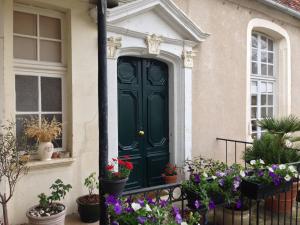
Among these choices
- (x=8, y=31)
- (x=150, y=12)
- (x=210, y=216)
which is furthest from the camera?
(x=150, y=12)

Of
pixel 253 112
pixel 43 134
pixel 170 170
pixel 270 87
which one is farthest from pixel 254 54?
pixel 43 134

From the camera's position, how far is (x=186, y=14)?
535 centimetres

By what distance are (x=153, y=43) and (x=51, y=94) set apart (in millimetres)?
1795

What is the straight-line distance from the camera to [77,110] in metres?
4.11

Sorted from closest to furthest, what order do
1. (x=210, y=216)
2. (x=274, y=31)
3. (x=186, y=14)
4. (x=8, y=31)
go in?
(x=8, y=31) → (x=210, y=216) → (x=186, y=14) → (x=274, y=31)

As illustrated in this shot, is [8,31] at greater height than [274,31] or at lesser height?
lesser

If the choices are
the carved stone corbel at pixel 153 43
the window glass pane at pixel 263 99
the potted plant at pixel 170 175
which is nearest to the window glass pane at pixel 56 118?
the carved stone corbel at pixel 153 43

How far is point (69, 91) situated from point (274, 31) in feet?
17.4

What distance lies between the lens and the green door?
480 cm

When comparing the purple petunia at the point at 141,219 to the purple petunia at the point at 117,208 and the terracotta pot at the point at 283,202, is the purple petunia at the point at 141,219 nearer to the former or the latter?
the purple petunia at the point at 117,208

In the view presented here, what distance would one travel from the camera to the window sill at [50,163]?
367cm

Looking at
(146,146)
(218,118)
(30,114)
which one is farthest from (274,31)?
(30,114)

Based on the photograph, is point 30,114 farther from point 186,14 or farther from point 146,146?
point 186,14

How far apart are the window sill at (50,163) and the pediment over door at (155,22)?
1.92 meters
